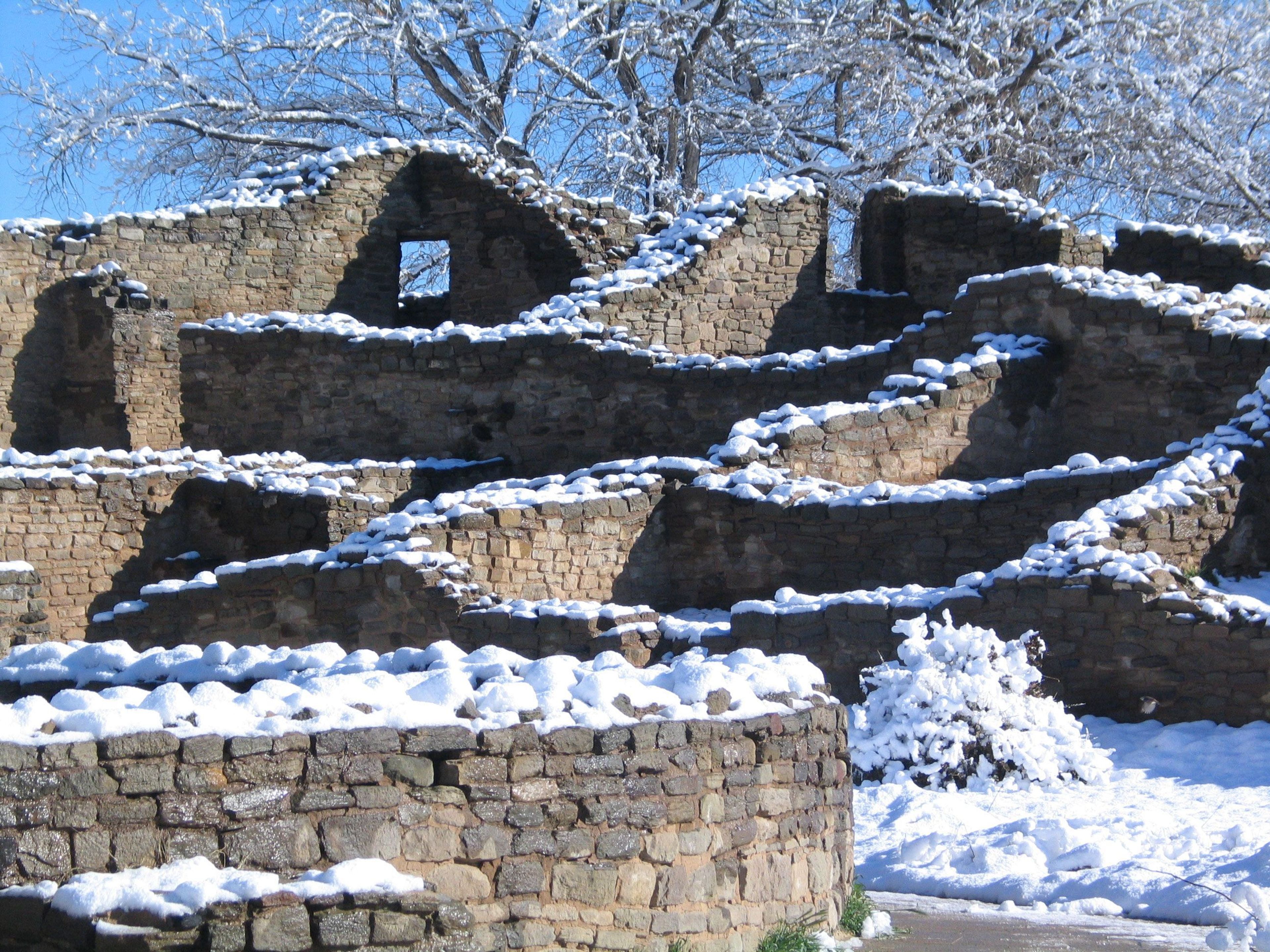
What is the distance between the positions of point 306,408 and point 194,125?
11437 millimetres

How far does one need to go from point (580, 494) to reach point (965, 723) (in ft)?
12.8

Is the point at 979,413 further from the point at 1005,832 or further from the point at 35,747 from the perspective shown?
the point at 35,747

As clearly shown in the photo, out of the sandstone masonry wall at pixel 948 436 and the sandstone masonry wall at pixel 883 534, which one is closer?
the sandstone masonry wall at pixel 883 534

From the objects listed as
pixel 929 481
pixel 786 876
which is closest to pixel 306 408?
pixel 929 481

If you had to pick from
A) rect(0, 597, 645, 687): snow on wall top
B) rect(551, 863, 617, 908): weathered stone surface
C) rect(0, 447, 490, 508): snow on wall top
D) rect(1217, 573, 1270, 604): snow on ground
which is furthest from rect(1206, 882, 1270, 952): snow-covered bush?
rect(0, 447, 490, 508): snow on wall top

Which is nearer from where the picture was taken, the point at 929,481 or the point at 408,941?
the point at 408,941

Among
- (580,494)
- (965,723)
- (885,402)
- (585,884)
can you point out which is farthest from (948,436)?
(585,884)

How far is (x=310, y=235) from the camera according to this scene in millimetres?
17812

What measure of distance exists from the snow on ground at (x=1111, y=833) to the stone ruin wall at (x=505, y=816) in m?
1.42

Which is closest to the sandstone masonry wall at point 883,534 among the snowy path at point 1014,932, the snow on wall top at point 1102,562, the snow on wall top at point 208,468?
the snow on wall top at point 1102,562

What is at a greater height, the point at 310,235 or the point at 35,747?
the point at 310,235

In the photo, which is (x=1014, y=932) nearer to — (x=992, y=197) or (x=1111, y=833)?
(x=1111, y=833)

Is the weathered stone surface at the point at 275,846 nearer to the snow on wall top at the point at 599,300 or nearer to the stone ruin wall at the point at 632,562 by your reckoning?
the stone ruin wall at the point at 632,562

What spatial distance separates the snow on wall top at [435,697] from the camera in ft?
15.0
